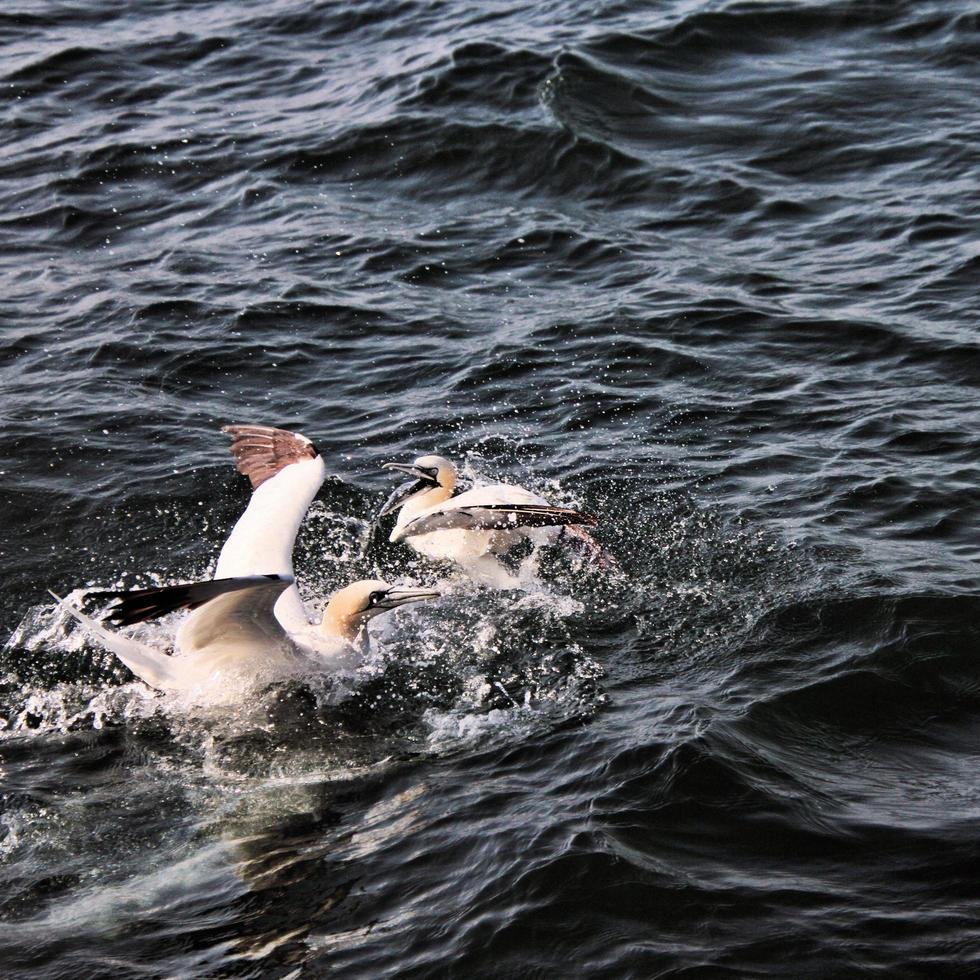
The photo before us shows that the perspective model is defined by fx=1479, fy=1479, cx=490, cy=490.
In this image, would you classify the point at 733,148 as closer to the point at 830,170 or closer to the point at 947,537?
the point at 830,170

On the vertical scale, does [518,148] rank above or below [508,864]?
above

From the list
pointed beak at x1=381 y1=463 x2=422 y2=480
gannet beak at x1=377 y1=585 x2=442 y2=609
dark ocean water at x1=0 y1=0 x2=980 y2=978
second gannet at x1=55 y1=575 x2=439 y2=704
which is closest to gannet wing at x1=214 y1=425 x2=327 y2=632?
second gannet at x1=55 y1=575 x2=439 y2=704

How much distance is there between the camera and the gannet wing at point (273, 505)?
311 inches

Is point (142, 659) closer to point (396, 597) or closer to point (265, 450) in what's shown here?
point (396, 597)

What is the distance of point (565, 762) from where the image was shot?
6746mm

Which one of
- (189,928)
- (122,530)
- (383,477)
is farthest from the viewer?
(383,477)

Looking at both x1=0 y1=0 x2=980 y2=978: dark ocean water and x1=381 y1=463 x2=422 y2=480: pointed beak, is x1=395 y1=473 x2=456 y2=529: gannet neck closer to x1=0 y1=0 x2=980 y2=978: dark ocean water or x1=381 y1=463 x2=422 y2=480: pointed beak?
x1=381 y1=463 x2=422 y2=480: pointed beak

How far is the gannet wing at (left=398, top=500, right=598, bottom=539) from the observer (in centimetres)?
876

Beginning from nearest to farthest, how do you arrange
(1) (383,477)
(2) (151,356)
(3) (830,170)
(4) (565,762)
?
(4) (565,762), (1) (383,477), (2) (151,356), (3) (830,170)

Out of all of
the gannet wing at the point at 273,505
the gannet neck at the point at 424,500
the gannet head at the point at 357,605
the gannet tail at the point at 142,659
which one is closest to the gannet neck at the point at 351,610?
the gannet head at the point at 357,605

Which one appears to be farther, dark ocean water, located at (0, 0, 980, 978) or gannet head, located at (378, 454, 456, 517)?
gannet head, located at (378, 454, 456, 517)

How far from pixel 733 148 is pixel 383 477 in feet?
20.2

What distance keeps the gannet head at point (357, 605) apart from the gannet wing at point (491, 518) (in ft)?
3.28

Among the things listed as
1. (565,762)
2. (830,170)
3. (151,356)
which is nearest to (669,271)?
(830,170)
